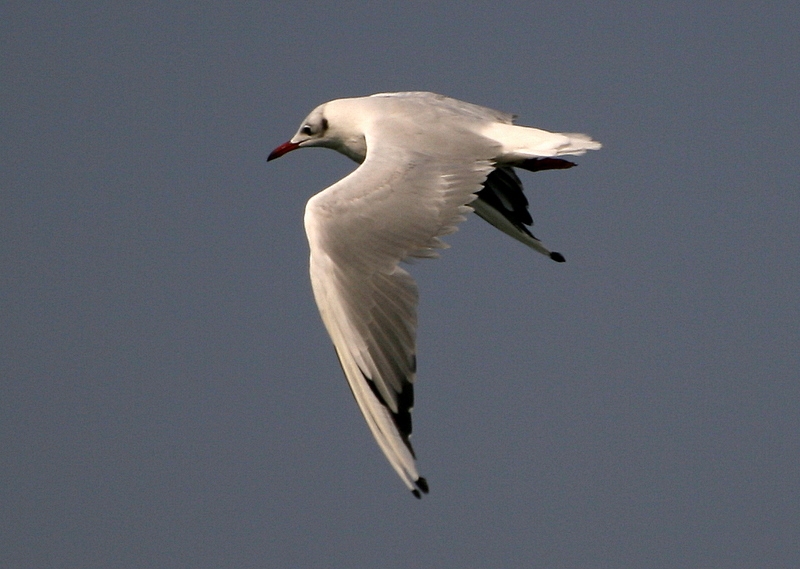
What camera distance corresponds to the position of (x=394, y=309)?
24.4 ft

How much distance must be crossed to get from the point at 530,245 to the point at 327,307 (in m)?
2.70

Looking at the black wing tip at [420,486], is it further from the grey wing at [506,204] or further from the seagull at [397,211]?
the grey wing at [506,204]

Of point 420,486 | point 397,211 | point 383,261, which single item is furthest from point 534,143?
point 420,486

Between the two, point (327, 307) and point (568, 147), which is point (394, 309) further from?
point (568, 147)

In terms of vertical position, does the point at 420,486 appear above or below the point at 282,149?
below

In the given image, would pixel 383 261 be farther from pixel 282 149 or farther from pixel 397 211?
pixel 282 149

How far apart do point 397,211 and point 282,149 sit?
2.63m

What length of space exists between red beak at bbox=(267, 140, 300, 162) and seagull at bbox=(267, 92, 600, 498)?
0.56 meters

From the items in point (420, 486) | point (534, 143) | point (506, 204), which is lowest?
point (420, 486)

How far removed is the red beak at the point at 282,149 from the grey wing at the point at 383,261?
194 centimetres

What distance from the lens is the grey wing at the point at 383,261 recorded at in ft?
23.5

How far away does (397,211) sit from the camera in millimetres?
7914

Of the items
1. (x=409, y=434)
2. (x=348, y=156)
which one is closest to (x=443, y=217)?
(x=409, y=434)

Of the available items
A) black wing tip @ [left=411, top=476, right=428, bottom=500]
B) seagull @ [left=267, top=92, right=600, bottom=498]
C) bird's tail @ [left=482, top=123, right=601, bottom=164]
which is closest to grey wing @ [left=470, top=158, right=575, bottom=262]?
seagull @ [left=267, top=92, right=600, bottom=498]
